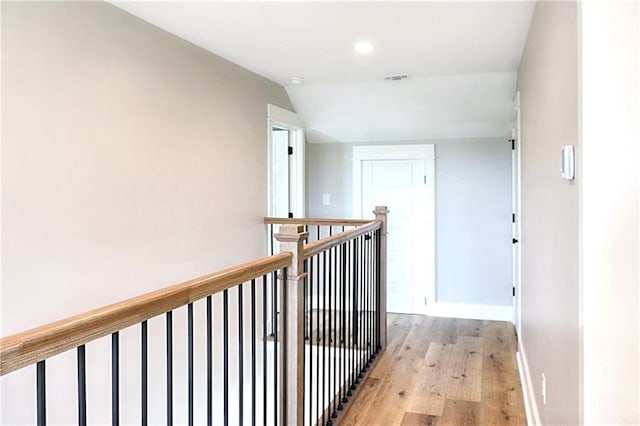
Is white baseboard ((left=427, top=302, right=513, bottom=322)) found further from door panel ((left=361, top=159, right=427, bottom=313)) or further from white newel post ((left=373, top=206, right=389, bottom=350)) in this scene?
white newel post ((left=373, top=206, right=389, bottom=350))

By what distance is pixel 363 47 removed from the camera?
128 inches

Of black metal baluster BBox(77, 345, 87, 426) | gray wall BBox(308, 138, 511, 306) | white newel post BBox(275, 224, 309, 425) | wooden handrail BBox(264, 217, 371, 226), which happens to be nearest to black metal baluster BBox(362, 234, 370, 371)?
wooden handrail BBox(264, 217, 371, 226)

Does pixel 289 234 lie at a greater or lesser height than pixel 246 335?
greater

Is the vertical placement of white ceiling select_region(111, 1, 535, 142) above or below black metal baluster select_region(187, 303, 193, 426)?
above

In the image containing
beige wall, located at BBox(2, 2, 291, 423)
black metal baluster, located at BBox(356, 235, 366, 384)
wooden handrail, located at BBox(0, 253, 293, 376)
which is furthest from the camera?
black metal baluster, located at BBox(356, 235, 366, 384)

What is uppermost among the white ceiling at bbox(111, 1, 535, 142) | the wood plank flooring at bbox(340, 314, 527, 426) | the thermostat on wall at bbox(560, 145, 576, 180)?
the white ceiling at bbox(111, 1, 535, 142)

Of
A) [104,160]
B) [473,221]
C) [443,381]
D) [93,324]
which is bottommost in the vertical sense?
[443,381]

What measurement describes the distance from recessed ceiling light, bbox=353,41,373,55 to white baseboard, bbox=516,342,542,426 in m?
2.24

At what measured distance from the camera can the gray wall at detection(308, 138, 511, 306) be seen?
16.3 ft

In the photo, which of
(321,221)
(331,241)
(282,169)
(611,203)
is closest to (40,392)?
(611,203)

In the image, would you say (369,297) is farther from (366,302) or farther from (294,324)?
(294,324)

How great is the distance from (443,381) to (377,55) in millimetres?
2259

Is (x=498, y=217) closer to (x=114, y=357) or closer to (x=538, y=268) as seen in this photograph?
(x=538, y=268)

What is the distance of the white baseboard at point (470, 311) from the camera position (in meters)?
4.95
